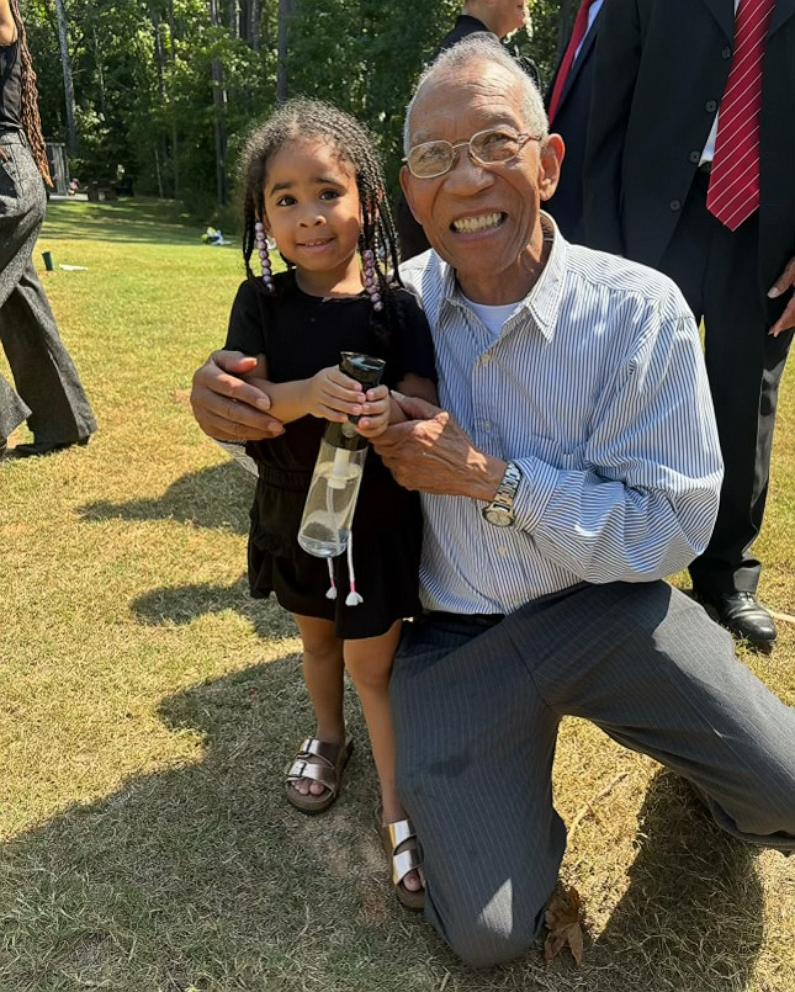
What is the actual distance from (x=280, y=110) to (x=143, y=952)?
6.42ft

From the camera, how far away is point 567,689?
6.41 ft

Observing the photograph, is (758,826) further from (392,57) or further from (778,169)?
(392,57)

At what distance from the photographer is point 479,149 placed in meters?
1.77

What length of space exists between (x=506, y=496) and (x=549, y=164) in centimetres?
74

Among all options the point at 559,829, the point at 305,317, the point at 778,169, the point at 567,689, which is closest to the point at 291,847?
the point at 559,829

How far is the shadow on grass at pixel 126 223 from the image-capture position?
68.0 ft

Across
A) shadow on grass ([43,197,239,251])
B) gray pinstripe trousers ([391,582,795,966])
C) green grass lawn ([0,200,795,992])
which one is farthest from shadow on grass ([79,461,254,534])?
shadow on grass ([43,197,239,251])

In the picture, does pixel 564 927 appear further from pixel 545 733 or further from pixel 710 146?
pixel 710 146

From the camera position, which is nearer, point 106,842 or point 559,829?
point 559,829

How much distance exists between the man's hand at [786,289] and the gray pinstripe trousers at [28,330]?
311 cm

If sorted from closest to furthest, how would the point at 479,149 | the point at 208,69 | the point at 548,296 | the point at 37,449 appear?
1. the point at 479,149
2. the point at 548,296
3. the point at 37,449
4. the point at 208,69

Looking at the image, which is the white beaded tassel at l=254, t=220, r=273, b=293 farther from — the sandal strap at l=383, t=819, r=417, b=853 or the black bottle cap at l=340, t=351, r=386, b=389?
the sandal strap at l=383, t=819, r=417, b=853

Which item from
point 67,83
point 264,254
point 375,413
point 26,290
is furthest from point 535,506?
point 67,83

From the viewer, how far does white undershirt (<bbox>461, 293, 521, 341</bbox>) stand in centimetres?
196
